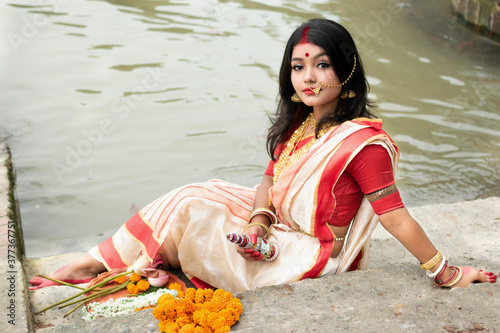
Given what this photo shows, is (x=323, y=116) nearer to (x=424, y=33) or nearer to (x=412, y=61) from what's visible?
(x=412, y=61)

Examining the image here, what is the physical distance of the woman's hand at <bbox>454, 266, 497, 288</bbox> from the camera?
216 centimetres

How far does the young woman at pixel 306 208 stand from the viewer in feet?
7.02

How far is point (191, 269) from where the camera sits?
248cm

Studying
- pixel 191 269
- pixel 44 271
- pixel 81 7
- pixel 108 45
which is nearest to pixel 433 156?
pixel 191 269

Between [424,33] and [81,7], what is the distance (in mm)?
4959

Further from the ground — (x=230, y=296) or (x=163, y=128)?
(x=230, y=296)

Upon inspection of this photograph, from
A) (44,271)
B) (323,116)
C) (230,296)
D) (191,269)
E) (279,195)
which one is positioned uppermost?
(323,116)

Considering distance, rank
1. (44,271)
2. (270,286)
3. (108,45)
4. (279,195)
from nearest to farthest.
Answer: (270,286) → (279,195) → (44,271) → (108,45)

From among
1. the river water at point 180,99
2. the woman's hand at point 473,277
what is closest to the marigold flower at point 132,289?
the river water at point 180,99
